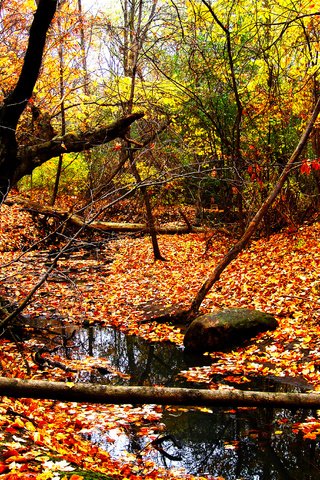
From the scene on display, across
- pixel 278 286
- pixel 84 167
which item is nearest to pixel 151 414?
pixel 278 286

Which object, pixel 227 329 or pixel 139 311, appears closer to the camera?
pixel 227 329

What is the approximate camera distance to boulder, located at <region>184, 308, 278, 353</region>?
8.45 metres

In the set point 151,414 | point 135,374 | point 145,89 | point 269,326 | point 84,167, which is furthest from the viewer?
point 84,167

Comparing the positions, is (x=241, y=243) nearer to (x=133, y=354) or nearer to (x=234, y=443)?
(x=133, y=354)

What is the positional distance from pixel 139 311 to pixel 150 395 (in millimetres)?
8985

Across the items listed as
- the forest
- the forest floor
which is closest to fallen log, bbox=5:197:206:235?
the forest

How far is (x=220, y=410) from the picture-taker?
6.34 metres

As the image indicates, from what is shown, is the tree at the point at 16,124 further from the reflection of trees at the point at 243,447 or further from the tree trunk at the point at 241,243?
the reflection of trees at the point at 243,447

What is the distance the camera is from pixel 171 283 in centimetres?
1274

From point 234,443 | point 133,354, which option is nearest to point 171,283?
point 133,354

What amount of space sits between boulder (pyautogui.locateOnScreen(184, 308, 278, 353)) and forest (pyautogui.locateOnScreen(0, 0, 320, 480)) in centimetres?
4

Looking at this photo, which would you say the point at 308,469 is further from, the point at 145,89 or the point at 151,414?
the point at 145,89

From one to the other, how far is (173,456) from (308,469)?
59.8 inches

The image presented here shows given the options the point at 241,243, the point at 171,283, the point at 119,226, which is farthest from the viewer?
the point at 119,226
